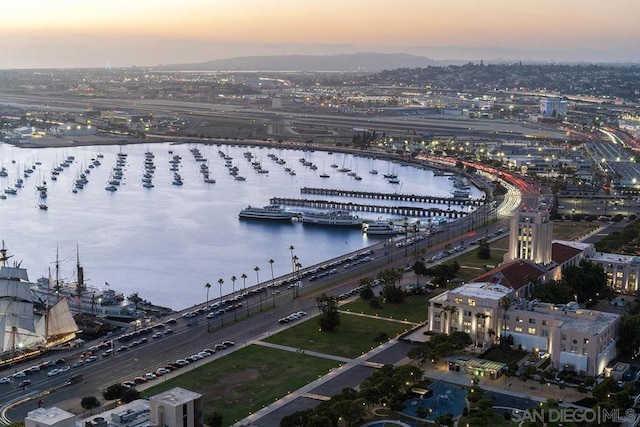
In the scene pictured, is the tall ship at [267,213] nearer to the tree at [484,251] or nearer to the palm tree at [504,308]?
the tree at [484,251]

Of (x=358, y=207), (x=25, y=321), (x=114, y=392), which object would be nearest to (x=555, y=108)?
(x=358, y=207)

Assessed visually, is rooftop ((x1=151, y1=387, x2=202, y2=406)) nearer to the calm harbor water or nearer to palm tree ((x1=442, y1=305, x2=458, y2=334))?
palm tree ((x1=442, y1=305, x2=458, y2=334))

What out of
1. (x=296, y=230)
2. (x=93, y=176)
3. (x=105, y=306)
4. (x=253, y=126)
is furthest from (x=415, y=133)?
(x=105, y=306)

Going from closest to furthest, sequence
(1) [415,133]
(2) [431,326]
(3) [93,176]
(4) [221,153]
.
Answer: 1. (2) [431,326]
2. (3) [93,176]
3. (4) [221,153]
4. (1) [415,133]

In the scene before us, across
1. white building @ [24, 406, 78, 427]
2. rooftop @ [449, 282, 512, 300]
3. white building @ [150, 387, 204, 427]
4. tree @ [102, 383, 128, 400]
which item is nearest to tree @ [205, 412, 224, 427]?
white building @ [150, 387, 204, 427]

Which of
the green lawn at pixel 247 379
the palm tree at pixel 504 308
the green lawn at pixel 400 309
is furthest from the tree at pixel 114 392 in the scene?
the palm tree at pixel 504 308

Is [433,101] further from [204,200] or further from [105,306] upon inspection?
[105,306]

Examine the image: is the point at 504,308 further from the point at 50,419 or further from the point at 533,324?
the point at 50,419
